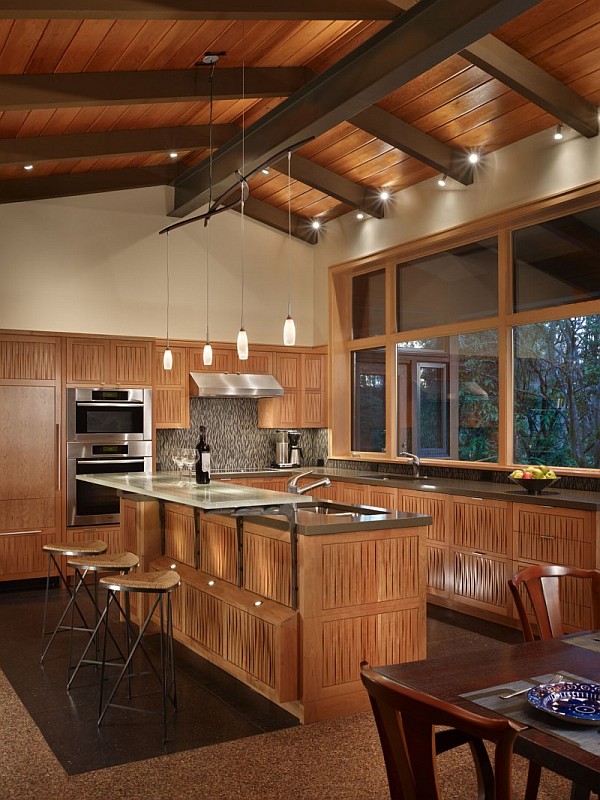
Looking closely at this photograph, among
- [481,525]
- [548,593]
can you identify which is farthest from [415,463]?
[548,593]

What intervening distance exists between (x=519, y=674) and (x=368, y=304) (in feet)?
20.4

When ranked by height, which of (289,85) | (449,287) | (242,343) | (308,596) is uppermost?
(289,85)

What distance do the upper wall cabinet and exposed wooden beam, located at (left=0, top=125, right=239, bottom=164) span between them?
177cm

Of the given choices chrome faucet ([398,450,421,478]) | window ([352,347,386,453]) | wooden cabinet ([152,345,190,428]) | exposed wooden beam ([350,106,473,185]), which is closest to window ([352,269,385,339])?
window ([352,347,386,453])

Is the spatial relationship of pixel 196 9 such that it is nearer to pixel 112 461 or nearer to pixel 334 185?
Result: pixel 334 185

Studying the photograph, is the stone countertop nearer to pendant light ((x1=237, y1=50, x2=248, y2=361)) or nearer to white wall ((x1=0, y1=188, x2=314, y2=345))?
white wall ((x1=0, y1=188, x2=314, y2=345))

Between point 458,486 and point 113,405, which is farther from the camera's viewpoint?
point 113,405

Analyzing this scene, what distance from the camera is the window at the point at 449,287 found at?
655cm

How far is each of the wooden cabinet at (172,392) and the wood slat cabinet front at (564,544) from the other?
3618mm

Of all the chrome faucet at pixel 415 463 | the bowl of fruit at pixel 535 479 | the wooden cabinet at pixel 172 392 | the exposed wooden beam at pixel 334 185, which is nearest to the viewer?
the bowl of fruit at pixel 535 479

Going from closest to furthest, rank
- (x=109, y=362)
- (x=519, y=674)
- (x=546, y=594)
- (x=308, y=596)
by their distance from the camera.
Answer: (x=519, y=674) → (x=546, y=594) → (x=308, y=596) → (x=109, y=362)

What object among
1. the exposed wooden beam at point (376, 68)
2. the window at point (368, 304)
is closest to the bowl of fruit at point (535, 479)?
the exposed wooden beam at point (376, 68)

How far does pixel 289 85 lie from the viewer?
5.50 metres

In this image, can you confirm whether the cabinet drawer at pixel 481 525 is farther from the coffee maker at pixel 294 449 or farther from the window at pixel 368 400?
the coffee maker at pixel 294 449
